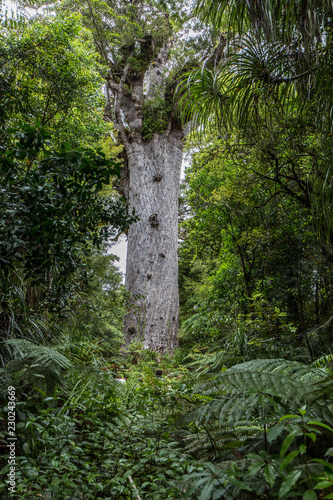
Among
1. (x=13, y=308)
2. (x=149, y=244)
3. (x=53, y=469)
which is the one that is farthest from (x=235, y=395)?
(x=149, y=244)

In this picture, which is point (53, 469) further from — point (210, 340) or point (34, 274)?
point (210, 340)

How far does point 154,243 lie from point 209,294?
141 centimetres

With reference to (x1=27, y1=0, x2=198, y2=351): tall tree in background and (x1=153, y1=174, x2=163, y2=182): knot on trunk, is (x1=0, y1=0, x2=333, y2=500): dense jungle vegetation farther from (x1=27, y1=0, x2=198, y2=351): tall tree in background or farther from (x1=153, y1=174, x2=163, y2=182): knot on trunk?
(x1=153, y1=174, x2=163, y2=182): knot on trunk

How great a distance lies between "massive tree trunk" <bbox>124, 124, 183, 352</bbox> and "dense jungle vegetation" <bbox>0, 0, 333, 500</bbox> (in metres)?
0.45

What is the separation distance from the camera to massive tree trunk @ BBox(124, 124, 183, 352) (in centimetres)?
581

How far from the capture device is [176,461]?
4.70 feet

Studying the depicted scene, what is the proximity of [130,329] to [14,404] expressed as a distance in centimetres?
412

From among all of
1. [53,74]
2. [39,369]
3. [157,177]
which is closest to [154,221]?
[157,177]

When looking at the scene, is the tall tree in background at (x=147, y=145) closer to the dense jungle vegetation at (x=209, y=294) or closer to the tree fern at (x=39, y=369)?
the dense jungle vegetation at (x=209, y=294)

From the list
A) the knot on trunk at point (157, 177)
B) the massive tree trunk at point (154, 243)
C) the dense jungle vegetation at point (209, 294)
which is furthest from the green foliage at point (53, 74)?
the knot on trunk at point (157, 177)

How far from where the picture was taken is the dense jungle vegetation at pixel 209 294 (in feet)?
4.38

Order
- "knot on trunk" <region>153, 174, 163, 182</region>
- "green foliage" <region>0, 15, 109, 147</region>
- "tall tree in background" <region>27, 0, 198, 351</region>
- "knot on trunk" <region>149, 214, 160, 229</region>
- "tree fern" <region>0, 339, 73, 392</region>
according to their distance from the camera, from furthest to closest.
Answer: "knot on trunk" <region>153, 174, 163, 182</region>
"knot on trunk" <region>149, 214, 160, 229</region>
"tall tree in background" <region>27, 0, 198, 351</region>
"green foliage" <region>0, 15, 109, 147</region>
"tree fern" <region>0, 339, 73, 392</region>

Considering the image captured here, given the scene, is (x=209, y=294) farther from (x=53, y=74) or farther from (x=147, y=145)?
(x=53, y=74)

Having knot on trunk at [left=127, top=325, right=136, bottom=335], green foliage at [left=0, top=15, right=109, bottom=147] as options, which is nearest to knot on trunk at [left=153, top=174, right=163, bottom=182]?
green foliage at [left=0, top=15, right=109, bottom=147]
